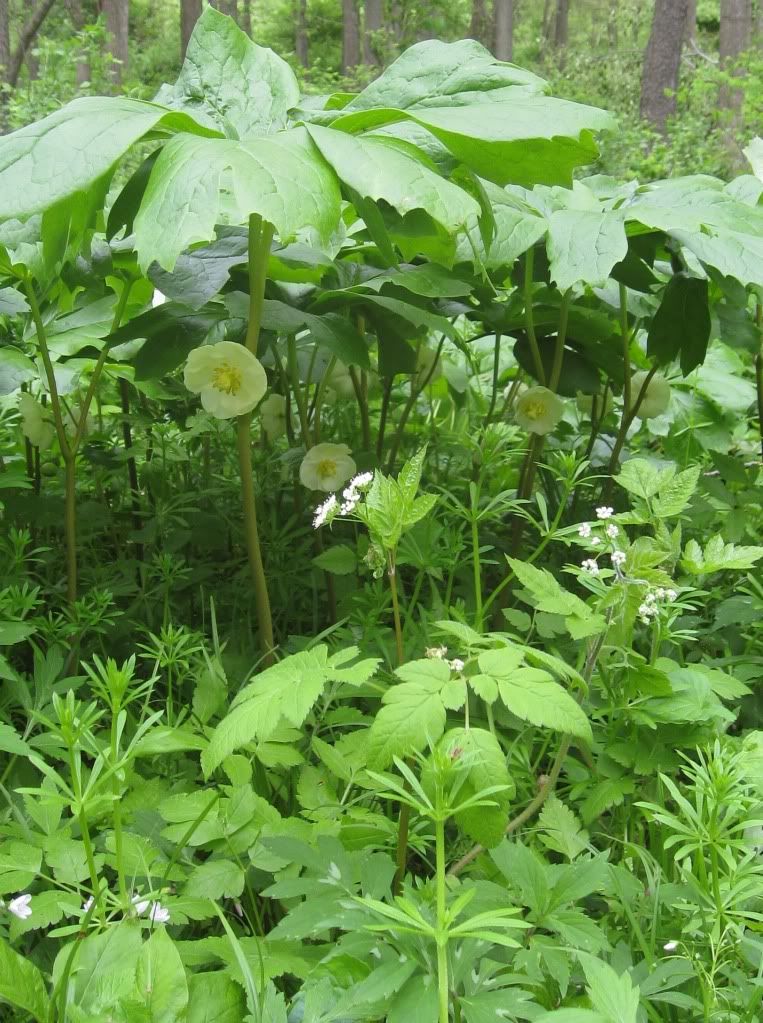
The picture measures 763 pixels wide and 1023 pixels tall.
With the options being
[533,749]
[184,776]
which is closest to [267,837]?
[184,776]

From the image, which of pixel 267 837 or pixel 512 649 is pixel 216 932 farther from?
pixel 512 649

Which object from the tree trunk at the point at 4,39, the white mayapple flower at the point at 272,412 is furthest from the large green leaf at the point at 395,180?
the tree trunk at the point at 4,39

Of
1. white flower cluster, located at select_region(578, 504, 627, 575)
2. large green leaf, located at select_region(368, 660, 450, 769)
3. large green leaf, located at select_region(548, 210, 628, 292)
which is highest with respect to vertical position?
large green leaf, located at select_region(548, 210, 628, 292)

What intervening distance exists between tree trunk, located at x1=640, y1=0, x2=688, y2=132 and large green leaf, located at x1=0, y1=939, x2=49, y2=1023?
11237 millimetres

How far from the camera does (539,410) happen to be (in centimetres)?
160

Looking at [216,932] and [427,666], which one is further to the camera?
[216,932]

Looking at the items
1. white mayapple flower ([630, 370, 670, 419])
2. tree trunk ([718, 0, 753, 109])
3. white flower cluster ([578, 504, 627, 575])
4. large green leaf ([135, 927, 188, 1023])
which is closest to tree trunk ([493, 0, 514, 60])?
tree trunk ([718, 0, 753, 109])

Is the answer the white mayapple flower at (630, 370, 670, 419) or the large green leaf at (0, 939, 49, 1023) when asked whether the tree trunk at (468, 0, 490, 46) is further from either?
the large green leaf at (0, 939, 49, 1023)

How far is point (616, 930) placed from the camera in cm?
92

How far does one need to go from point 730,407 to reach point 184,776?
192cm

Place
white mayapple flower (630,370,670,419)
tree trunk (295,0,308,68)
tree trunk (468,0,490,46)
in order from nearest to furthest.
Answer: white mayapple flower (630,370,670,419), tree trunk (468,0,490,46), tree trunk (295,0,308,68)

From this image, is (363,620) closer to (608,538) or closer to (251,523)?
(251,523)

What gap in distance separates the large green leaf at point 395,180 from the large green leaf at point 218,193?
25 millimetres

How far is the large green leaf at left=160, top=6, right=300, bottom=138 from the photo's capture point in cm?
120
